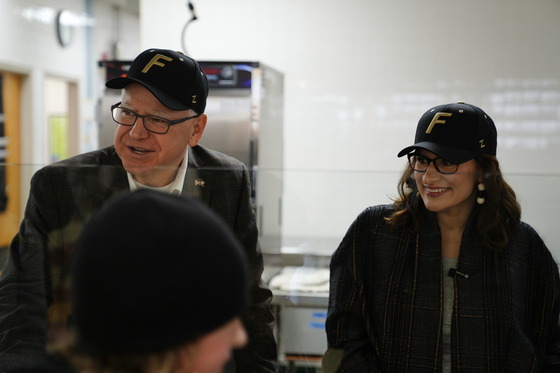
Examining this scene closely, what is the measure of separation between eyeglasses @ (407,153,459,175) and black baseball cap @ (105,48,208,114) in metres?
0.49

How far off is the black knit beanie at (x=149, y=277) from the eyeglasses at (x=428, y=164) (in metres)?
0.87

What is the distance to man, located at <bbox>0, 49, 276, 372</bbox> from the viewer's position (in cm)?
132

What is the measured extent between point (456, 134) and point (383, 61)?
98.4 inches

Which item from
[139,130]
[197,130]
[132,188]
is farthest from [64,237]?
[197,130]

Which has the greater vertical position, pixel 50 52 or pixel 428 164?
pixel 50 52

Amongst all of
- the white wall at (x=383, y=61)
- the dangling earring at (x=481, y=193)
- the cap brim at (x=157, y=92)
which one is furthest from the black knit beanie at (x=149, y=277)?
the white wall at (x=383, y=61)

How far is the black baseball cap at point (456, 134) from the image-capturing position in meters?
1.42

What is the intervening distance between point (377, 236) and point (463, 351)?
293mm

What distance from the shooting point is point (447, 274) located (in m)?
1.43

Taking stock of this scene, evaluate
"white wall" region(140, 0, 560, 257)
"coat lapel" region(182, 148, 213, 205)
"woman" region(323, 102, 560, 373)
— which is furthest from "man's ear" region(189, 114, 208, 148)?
"white wall" region(140, 0, 560, 257)

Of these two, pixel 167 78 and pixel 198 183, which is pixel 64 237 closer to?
pixel 198 183

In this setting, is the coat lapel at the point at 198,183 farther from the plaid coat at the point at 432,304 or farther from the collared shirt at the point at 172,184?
the plaid coat at the point at 432,304

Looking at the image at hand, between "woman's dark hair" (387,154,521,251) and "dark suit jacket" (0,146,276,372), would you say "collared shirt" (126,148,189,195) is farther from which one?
"woman's dark hair" (387,154,521,251)

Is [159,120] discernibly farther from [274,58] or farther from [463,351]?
[274,58]
